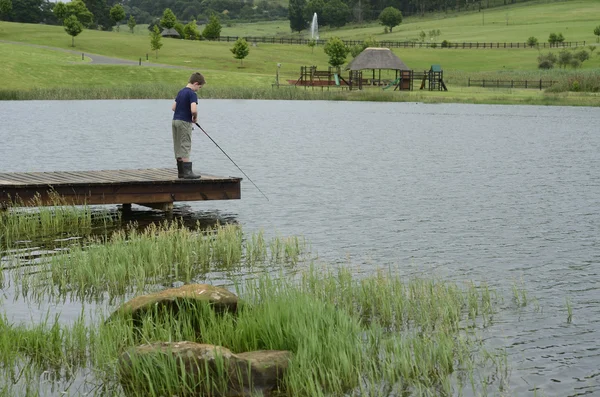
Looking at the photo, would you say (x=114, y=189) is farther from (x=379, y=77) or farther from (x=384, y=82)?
(x=379, y=77)

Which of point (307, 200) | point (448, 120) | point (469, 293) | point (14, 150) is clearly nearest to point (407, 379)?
point (469, 293)

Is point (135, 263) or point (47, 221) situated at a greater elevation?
point (47, 221)

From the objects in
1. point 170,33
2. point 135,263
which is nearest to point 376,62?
point 170,33

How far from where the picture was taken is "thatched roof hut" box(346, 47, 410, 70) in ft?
327

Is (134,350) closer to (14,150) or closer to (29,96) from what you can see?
(14,150)

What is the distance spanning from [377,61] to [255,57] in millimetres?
26347

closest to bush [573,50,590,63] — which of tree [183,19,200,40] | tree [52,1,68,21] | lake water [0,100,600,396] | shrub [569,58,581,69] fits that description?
shrub [569,58,581,69]

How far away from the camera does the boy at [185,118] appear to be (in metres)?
17.7

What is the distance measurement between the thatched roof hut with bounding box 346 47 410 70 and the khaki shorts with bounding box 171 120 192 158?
82.1 meters

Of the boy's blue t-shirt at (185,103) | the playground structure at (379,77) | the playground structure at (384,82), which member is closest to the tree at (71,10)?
the playground structure at (379,77)

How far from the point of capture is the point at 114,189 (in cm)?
1856

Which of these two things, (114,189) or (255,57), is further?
(255,57)

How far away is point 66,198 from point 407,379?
1124 cm

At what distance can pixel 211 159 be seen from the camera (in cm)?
3469
